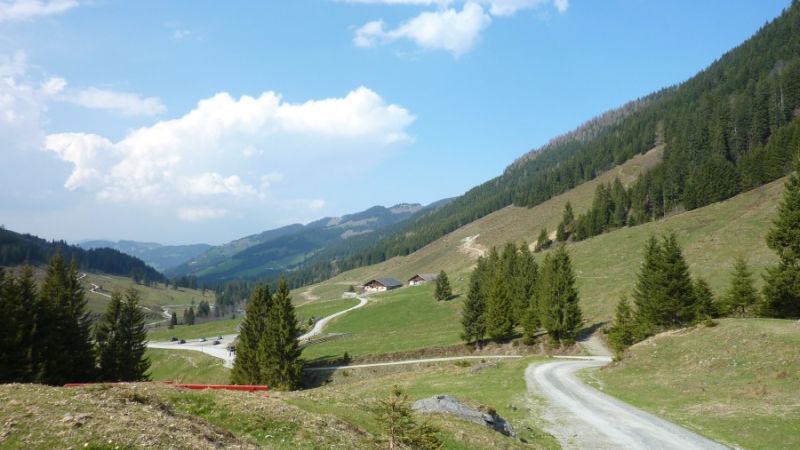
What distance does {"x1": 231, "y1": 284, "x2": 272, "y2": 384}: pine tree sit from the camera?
56.5m

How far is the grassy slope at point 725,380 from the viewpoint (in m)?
21.7

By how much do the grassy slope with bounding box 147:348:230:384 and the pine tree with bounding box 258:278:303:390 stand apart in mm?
→ 15446

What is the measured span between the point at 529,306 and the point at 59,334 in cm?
5425

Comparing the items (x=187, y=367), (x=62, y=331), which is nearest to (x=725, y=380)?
(x=62, y=331)

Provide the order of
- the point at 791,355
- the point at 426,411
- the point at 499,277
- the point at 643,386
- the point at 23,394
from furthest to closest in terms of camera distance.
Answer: the point at 499,277 → the point at 643,386 → the point at 791,355 → the point at 426,411 → the point at 23,394

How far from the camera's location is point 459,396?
30.4 m

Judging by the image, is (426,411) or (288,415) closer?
(288,415)

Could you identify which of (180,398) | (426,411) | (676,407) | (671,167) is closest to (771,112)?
(671,167)

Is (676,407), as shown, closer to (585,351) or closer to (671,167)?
(585,351)

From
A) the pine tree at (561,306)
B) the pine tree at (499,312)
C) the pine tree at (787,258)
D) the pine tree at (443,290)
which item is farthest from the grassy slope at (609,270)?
the pine tree at (787,258)

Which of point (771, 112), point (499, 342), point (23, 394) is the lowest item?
point (499, 342)

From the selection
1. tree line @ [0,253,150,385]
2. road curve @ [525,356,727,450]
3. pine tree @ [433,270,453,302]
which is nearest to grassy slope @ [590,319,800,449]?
road curve @ [525,356,727,450]

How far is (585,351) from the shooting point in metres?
55.9

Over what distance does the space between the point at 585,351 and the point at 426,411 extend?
135 feet
